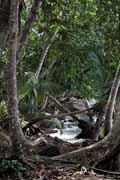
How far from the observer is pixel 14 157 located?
5586 mm

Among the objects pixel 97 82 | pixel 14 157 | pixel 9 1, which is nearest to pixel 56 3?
pixel 9 1

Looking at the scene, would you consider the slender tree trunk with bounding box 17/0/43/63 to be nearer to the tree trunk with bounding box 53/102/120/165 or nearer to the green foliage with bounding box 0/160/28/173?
the tree trunk with bounding box 53/102/120/165

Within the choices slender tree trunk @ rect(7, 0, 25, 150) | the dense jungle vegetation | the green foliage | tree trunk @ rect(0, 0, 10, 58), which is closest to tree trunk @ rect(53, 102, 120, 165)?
the dense jungle vegetation

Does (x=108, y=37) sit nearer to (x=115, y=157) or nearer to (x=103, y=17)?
(x=103, y=17)

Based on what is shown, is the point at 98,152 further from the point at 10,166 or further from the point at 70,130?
the point at 70,130

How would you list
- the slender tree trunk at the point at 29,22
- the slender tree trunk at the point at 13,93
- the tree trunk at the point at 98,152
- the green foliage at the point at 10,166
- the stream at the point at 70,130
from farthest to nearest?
the stream at the point at 70,130
the slender tree trunk at the point at 29,22
the tree trunk at the point at 98,152
the slender tree trunk at the point at 13,93
the green foliage at the point at 10,166

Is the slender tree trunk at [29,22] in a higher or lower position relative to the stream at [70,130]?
higher

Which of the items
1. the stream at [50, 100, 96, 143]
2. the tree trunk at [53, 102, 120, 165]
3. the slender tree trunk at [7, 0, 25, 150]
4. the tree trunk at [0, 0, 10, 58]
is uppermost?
the tree trunk at [0, 0, 10, 58]

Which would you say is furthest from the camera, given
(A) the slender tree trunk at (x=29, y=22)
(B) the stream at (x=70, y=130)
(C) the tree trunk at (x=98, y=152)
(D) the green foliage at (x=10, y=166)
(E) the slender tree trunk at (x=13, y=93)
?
(B) the stream at (x=70, y=130)

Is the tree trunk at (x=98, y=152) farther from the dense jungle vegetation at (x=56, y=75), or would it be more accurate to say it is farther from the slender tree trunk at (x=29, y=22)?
the slender tree trunk at (x=29, y=22)

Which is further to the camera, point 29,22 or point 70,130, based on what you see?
point 70,130

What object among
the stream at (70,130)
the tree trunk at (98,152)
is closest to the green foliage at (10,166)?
the tree trunk at (98,152)

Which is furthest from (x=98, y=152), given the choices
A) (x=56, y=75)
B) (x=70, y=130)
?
(x=56, y=75)

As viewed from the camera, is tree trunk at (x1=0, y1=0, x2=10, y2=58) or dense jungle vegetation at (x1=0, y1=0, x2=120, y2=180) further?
tree trunk at (x1=0, y1=0, x2=10, y2=58)
